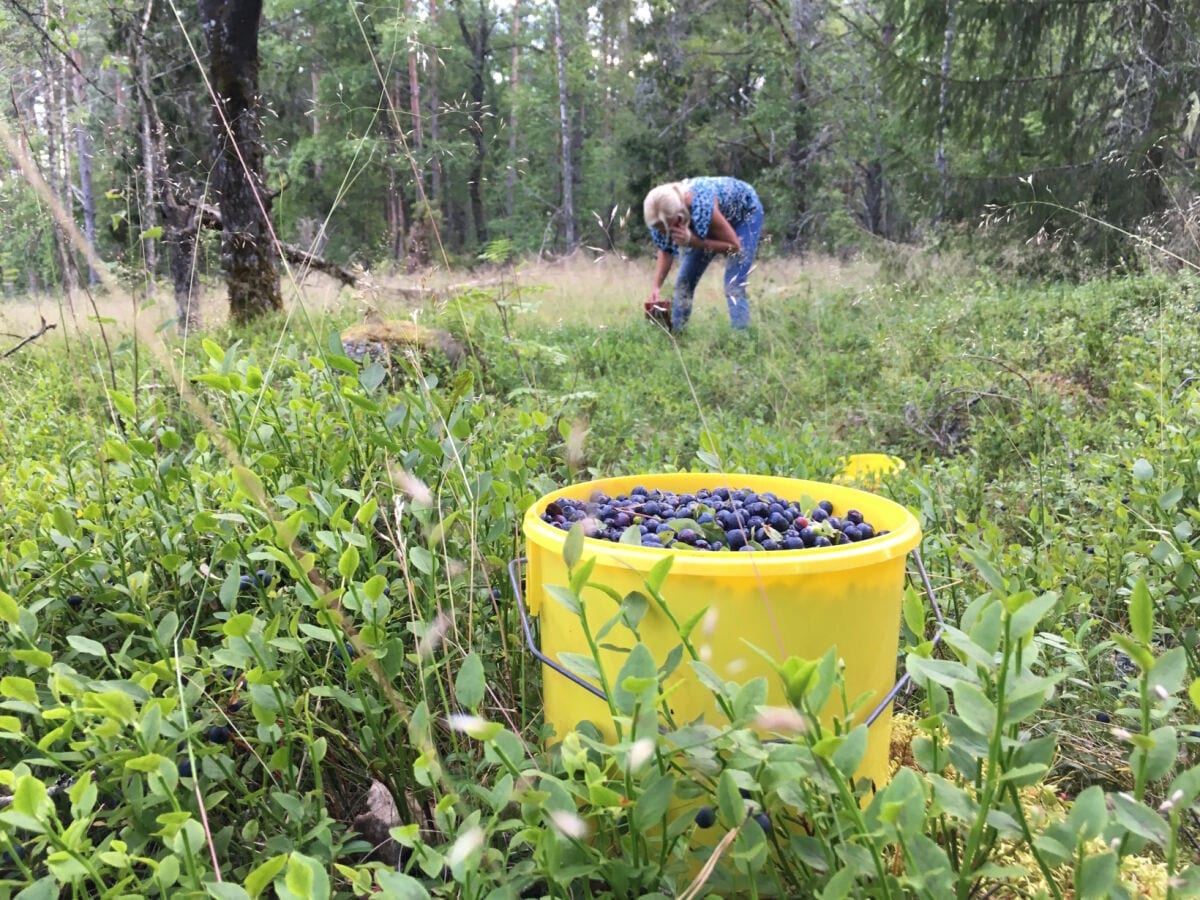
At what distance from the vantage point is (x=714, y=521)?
3.76 ft

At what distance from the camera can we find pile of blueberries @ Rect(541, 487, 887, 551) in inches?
42.6

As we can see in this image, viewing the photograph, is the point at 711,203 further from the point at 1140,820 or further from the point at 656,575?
the point at 1140,820

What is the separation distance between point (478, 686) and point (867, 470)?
5.53 ft

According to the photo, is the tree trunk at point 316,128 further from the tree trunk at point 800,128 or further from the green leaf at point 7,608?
the green leaf at point 7,608

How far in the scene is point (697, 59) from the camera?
655 inches

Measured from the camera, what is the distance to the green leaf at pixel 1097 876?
553 millimetres

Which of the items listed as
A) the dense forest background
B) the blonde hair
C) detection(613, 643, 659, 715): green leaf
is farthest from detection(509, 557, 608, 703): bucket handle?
the blonde hair

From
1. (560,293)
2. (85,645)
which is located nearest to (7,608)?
(85,645)

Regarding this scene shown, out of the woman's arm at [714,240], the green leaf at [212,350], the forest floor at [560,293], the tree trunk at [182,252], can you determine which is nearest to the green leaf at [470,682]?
the green leaf at [212,350]

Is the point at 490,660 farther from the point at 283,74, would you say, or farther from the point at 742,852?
the point at 283,74

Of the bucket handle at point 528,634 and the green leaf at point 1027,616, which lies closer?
the green leaf at point 1027,616

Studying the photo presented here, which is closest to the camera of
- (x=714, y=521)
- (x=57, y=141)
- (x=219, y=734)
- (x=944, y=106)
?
(x=219, y=734)

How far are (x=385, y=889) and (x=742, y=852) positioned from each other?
301mm

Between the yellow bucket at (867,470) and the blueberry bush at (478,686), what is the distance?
93 millimetres
